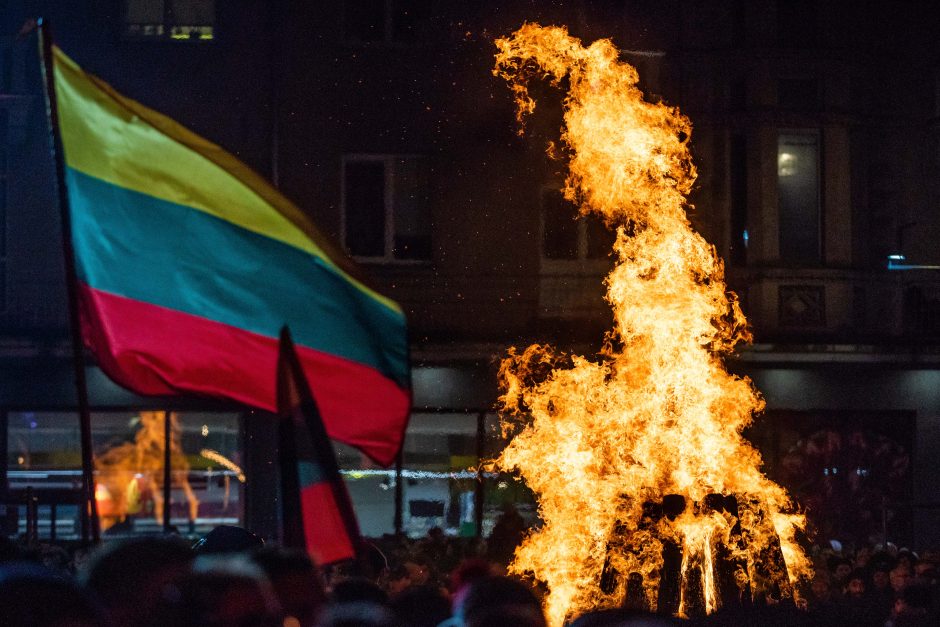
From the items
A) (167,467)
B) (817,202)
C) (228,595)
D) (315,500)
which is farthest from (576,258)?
(228,595)

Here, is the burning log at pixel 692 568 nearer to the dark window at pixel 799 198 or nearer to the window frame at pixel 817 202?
the window frame at pixel 817 202

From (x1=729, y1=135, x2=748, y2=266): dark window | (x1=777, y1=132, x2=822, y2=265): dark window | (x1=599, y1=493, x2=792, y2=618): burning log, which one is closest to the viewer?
(x1=599, y1=493, x2=792, y2=618): burning log

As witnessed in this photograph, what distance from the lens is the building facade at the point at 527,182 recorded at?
750 inches

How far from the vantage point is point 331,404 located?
6754 mm

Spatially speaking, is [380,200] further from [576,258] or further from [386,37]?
[576,258]

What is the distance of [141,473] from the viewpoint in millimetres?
18234

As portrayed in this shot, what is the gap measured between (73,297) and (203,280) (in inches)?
32.4

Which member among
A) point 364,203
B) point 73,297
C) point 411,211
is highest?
point 364,203

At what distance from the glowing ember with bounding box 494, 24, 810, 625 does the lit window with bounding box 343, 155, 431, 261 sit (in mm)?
1934

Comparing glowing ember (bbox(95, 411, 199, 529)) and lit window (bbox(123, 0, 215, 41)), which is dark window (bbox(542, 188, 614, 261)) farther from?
glowing ember (bbox(95, 411, 199, 529))

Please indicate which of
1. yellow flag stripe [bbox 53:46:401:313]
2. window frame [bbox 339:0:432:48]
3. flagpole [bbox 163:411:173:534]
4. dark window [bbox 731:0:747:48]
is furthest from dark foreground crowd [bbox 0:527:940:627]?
dark window [bbox 731:0:747:48]

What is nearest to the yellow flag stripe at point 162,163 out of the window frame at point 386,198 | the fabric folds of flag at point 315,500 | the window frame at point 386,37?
the fabric folds of flag at point 315,500

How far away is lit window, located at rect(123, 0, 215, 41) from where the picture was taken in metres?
19.2

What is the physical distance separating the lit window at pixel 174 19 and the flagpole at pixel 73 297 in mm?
13406
